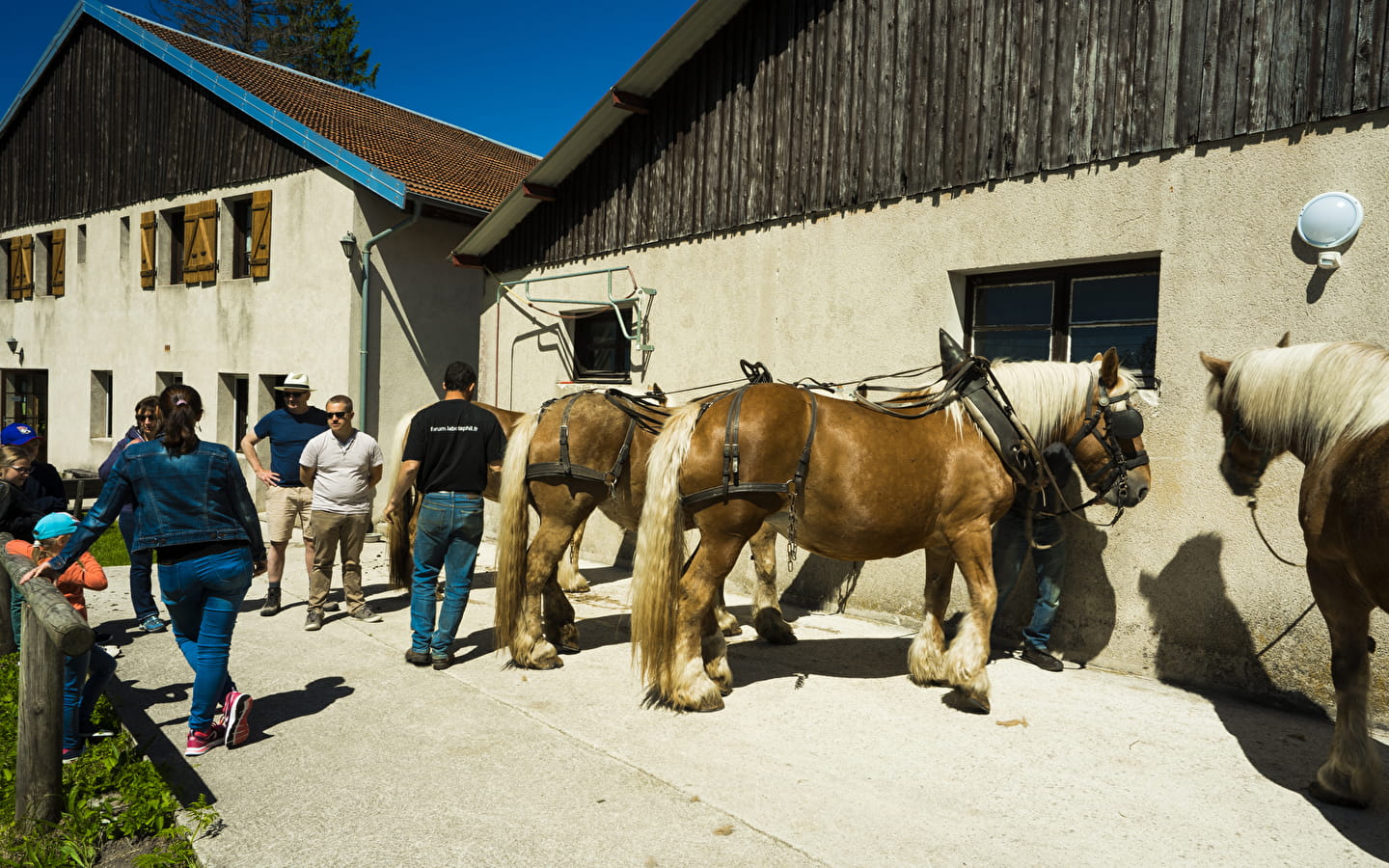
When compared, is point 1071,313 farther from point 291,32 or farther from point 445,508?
point 291,32

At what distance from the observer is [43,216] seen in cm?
1620

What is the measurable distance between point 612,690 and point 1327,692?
4.01 metres

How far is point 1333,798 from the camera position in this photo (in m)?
3.48

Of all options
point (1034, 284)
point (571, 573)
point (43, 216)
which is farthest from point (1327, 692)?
point (43, 216)

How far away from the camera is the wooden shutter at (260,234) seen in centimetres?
1216

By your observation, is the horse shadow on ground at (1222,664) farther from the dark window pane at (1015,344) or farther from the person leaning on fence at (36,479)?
the person leaning on fence at (36,479)

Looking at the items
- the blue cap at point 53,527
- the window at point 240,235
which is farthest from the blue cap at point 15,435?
the window at point 240,235

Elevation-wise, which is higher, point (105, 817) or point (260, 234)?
point (260, 234)

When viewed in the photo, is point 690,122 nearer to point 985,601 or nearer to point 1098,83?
point 1098,83

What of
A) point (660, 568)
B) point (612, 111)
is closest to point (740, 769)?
point (660, 568)

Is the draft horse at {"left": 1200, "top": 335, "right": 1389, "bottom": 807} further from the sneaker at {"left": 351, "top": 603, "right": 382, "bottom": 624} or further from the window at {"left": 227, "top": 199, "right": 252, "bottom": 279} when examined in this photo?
the window at {"left": 227, "top": 199, "right": 252, "bottom": 279}

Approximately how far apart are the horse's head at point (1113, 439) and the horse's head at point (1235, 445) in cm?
69

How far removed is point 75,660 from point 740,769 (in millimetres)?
2969

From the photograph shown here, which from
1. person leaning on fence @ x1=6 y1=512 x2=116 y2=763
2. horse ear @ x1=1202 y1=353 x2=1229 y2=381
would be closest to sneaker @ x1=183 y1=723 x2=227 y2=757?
person leaning on fence @ x1=6 y1=512 x2=116 y2=763
